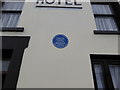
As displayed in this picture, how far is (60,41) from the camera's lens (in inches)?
125

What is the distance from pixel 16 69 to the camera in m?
2.71

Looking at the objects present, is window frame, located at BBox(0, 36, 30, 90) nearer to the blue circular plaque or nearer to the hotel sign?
the blue circular plaque

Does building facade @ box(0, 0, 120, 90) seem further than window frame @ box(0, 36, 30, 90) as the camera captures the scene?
Yes

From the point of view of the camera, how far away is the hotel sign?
3.87 metres

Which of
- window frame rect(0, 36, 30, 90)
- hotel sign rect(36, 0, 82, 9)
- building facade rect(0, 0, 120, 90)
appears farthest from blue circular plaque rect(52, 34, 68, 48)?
hotel sign rect(36, 0, 82, 9)

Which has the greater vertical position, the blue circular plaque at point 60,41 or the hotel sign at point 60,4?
the hotel sign at point 60,4

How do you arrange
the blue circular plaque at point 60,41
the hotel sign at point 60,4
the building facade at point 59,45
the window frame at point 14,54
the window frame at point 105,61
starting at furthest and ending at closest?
1. the hotel sign at point 60,4
2. the blue circular plaque at point 60,41
3. the window frame at point 105,61
4. the building facade at point 59,45
5. the window frame at point 14,54

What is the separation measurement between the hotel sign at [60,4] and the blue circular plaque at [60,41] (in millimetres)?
973

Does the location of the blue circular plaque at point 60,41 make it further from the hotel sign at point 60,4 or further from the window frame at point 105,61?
the hotel sign at point 60,4

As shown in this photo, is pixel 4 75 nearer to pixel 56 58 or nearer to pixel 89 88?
pixel 56 58

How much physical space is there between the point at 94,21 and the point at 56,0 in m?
1.11

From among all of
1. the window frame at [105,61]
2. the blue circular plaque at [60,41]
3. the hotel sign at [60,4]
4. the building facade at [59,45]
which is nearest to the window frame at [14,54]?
the building facade at [59,45]

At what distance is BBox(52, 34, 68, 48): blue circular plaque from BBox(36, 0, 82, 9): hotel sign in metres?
0.97

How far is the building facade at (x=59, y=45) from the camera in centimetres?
270
